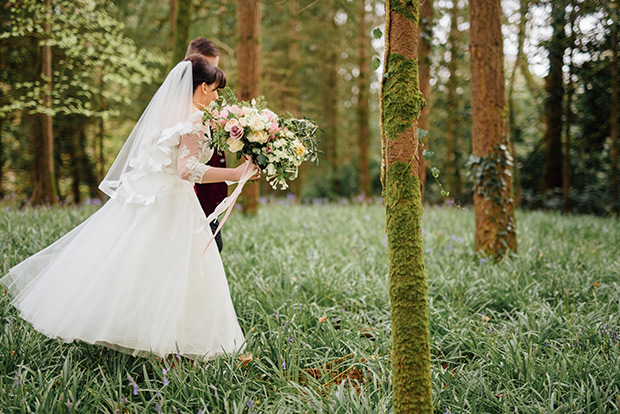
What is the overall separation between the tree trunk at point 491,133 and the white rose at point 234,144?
375 cm

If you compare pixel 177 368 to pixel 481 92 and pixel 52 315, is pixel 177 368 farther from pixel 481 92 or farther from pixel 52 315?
pixel 481 92

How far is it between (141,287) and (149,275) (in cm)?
9

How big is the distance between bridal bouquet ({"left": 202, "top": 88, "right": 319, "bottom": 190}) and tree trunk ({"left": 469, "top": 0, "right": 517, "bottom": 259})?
3362 millimetres

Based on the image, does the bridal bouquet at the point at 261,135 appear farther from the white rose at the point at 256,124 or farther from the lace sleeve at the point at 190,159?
the lace sleeve at the point at 190,159

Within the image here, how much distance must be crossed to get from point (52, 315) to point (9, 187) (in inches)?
641

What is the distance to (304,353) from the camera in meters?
2.89

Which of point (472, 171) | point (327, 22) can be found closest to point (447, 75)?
point (327, 22)

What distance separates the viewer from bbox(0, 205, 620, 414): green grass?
90.8 inches

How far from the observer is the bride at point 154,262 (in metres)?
2.53

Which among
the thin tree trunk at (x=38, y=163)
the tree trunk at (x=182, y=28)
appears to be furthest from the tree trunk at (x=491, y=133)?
the thin tree trunk at (x=38, y=163)

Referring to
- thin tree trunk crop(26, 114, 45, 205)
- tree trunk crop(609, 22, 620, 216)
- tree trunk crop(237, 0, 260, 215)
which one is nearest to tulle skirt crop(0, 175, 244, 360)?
tree trunk crop(237, 0, 260, 215)

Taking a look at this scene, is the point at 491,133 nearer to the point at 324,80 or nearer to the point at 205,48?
the point at 205,48

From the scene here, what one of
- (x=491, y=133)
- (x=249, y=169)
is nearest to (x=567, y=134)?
(x=491, y=133)

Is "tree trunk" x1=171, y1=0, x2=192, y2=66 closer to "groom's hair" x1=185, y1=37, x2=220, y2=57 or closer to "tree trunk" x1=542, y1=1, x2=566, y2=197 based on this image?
"groom's hair" x1=185, y1=37, x2=220, y2=57
